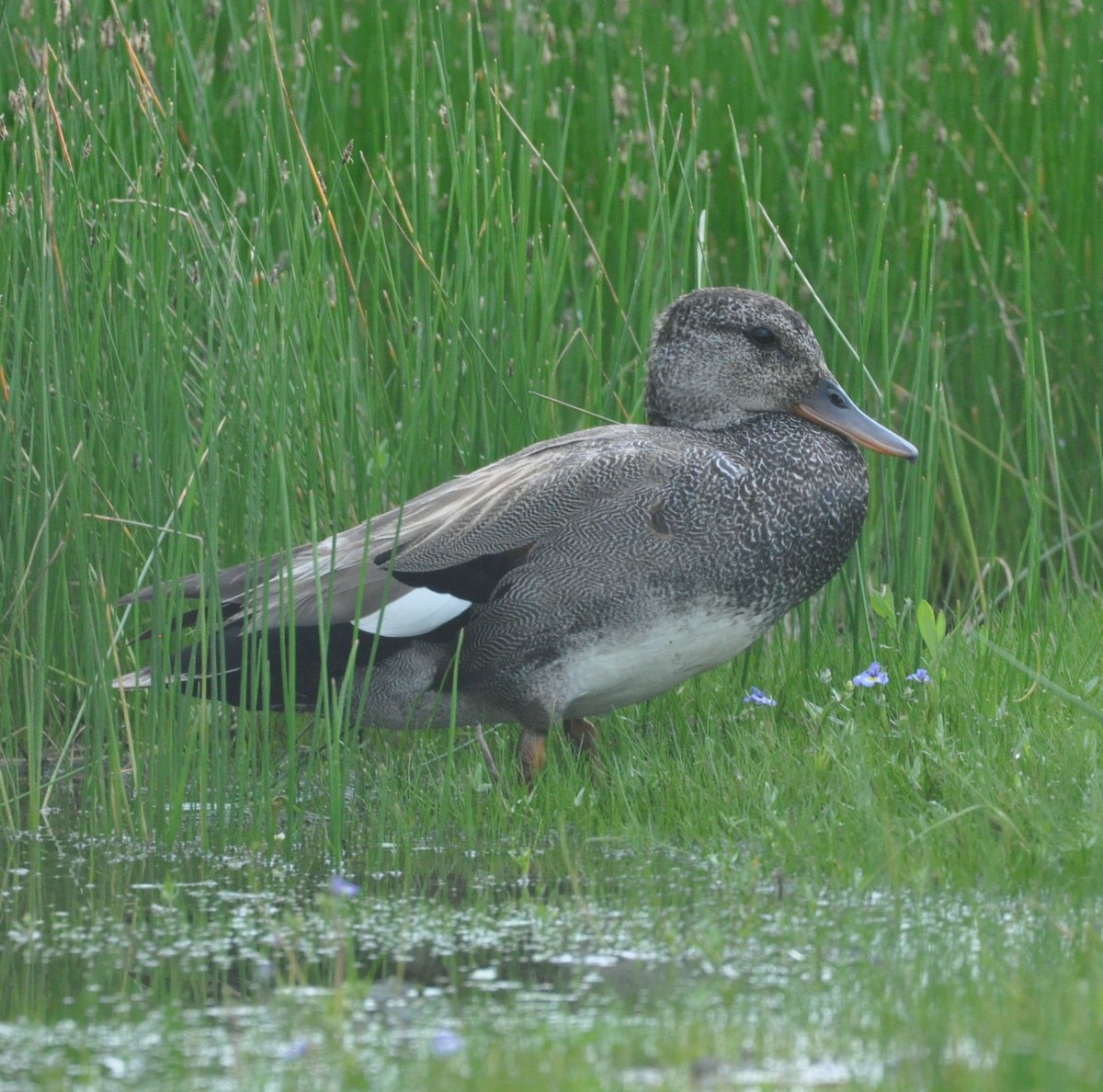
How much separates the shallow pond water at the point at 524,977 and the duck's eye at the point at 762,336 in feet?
5.04

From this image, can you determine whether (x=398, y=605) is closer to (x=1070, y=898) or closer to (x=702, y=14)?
(x=1070, y=898)

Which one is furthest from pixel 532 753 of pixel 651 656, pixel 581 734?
pixel 651 656

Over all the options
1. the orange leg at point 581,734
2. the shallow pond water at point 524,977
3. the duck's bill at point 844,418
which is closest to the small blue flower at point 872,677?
the duck's bill at point 844,418

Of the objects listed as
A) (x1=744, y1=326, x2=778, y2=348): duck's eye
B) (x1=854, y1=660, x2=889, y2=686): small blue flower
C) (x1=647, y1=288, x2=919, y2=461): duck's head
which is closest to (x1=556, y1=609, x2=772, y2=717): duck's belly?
(x1=854, y1=660, x2=889, y2=686): small blue flower

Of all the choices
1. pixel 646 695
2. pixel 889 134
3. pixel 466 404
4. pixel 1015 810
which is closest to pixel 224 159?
pixel 466 404

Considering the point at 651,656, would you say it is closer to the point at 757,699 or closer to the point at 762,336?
the point at 757,699

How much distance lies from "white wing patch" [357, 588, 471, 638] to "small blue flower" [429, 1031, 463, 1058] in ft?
5.61

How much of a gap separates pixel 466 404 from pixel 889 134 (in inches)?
82.3

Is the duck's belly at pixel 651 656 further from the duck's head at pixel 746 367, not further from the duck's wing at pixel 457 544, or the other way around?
the duck's head at pixel 746 367

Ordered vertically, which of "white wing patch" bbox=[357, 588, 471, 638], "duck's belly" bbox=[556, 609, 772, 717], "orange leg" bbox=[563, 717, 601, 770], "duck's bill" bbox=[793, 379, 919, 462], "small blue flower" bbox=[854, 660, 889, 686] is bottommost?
"orange leg" bbox=[563, 717, 601, 770]

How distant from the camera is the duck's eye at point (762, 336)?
4.72 meters

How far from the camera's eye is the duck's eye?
4719mm

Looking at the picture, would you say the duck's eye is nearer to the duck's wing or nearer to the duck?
the duck

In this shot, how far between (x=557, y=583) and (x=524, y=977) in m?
1.37
